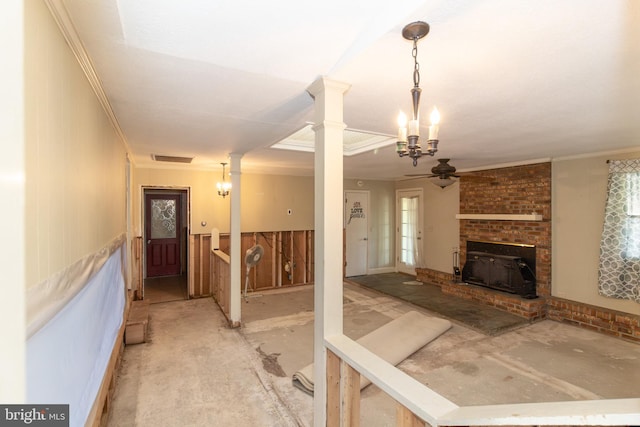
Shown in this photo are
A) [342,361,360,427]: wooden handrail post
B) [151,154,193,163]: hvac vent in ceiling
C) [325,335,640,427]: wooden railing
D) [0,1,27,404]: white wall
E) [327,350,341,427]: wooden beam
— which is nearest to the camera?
[0,1,27,404]: white wall

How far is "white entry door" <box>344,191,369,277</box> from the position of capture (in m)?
7.23

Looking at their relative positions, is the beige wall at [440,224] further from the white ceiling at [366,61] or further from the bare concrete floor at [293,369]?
the white ceiling at [366,61]

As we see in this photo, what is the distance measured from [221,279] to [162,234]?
11.0 ft

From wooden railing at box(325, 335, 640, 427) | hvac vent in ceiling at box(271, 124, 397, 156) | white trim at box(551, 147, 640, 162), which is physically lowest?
wooden railing at box(325, 335, 640, 427)

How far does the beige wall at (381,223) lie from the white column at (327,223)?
555 centimetres

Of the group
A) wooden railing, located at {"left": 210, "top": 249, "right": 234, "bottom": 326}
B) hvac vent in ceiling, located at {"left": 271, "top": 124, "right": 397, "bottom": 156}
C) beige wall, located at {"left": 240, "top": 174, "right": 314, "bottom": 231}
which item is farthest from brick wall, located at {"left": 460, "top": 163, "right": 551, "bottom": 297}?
wooden railing, located at {"left": 210, "top": 249, "right": 234, "bottom": 326}

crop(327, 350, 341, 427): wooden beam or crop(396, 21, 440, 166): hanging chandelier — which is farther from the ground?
crop(396, 21, 440, 166): hanging chandelier

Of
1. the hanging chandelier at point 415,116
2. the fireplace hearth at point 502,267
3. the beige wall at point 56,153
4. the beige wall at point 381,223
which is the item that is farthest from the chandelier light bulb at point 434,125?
the beige wall at point 381,223

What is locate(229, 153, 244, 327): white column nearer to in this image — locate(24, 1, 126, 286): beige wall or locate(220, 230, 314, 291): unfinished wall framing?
locate(220, 230, 314, 291): unfinished wall framing

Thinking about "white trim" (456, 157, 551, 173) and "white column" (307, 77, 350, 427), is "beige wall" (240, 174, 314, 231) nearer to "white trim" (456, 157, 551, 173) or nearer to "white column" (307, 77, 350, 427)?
"white trim" (456, 157, 551, 173)

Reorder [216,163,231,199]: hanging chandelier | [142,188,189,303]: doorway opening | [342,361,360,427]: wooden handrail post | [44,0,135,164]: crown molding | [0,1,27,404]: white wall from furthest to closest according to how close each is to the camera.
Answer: [142,188,189,303]: doorway opening
[216,163,231,199]: hanging chandelier
[342,361,360,427]: wooden handrail post
[44,0,135,164]: crown molding
[0,1,27,404]: white wall

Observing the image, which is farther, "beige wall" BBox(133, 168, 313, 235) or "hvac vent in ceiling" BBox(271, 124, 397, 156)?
"beige wall" BBox(133, 168, 313, 235)

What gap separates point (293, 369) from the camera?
3156mm

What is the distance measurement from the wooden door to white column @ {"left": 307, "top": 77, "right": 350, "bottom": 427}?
665 cm
